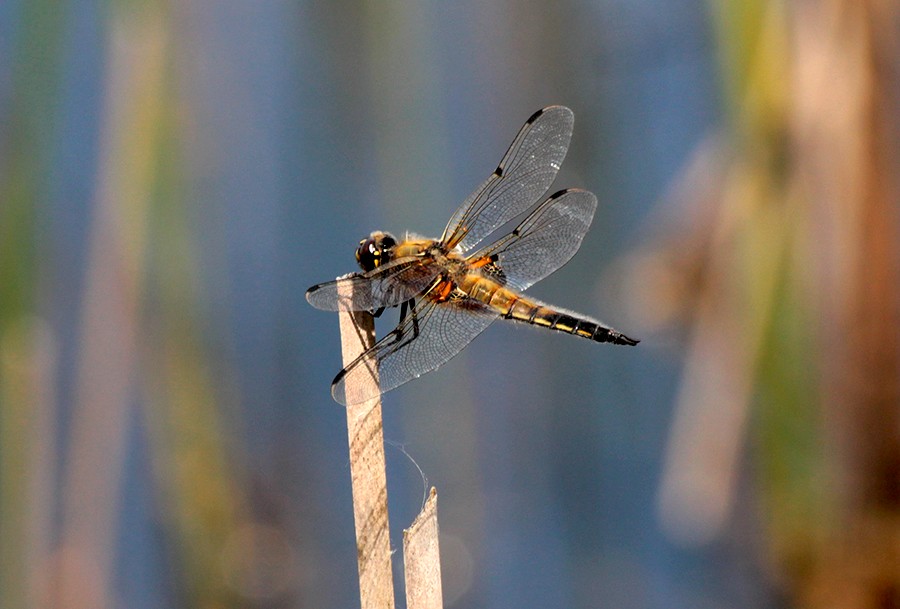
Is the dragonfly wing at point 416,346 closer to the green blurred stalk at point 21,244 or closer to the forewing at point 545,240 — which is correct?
the forewing at point 545,240

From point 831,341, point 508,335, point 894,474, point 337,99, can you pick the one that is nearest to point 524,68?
point 337,99

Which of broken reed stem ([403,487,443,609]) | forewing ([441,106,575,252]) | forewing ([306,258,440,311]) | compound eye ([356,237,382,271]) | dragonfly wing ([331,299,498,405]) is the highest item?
forewing ([441,106,575,252])

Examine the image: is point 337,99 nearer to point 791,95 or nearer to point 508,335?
point 508,335

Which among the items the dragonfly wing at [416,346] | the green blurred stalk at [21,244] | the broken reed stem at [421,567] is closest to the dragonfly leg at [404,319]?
the dragonfly wing at [416,346]

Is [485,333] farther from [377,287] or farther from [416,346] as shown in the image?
[377,287]

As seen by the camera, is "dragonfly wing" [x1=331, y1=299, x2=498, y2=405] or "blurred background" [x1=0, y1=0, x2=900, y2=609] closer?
"dragonfly wing" [x1=331, y1=299, x2=498, y2=405]

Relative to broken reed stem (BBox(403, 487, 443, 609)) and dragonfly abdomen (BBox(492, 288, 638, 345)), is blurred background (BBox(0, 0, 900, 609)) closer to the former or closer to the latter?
dragonfly abdomen (BBox(492, 288, 638, 345))

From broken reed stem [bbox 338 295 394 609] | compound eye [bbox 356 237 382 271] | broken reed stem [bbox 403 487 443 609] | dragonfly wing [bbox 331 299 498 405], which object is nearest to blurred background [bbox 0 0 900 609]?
compound eye [bbox 356 237 382 271]
